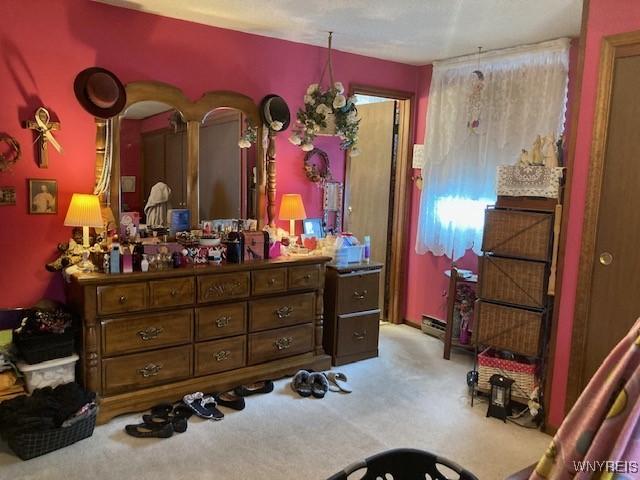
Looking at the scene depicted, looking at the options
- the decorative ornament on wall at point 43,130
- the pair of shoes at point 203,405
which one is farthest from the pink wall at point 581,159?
the decorative ornament on wall at point 43,130

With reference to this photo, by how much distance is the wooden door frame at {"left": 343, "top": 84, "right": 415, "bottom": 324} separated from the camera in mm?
4613

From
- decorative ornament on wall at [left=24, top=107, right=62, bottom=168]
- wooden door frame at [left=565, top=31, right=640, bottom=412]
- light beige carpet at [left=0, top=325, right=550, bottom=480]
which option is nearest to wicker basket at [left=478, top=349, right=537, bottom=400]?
light beige carpet at [left=0, top=325, right=550, bottom=480]

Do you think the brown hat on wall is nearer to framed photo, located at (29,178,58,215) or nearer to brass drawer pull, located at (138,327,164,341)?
framed photo, located at (29,178,58,215)

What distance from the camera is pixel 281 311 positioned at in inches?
135

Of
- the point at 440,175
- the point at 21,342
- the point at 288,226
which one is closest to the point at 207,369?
the point at 21,342

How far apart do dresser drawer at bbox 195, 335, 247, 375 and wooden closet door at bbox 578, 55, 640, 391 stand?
204 cm

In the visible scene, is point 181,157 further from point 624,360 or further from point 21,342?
point 624,360

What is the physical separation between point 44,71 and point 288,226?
1951 mm

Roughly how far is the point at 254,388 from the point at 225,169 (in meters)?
1.53

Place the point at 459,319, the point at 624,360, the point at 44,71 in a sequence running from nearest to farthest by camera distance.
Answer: the point at 624,360 < the point at 44,71 < the point at 459,319

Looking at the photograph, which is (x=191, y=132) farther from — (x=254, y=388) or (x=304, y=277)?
(x=254, y=388)

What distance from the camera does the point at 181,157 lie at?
3471 mm

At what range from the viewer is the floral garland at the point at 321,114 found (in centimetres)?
385

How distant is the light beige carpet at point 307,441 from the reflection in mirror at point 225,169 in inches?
50.8
